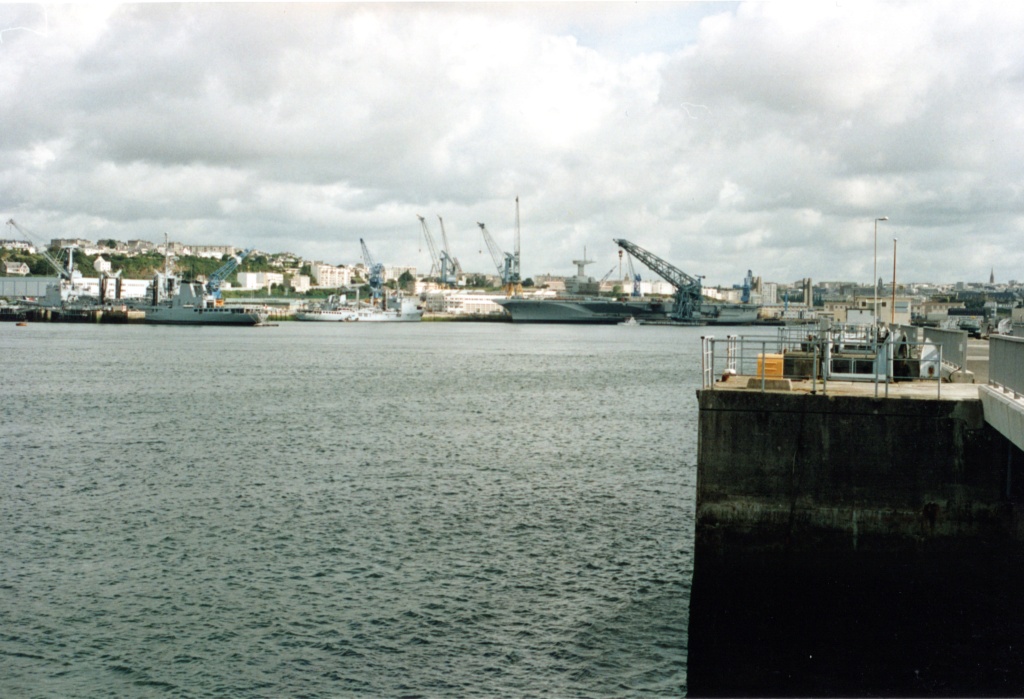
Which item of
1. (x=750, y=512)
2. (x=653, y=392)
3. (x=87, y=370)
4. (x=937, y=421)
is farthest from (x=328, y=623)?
(x=87, y=370)

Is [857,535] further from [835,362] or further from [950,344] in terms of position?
[950,344]

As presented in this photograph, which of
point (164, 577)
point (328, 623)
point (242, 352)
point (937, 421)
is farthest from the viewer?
point (242, 352)

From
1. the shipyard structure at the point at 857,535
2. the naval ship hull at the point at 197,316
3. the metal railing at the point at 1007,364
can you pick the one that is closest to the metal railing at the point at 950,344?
the metal railing at the point at 1007,364

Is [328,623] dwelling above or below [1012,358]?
below

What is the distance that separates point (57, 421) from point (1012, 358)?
37236 mm

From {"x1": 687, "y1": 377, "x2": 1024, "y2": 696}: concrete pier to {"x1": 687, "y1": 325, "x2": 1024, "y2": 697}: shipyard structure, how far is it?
0.02 meters

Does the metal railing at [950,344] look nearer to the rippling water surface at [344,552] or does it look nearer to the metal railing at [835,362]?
the metal railing at [835,362]

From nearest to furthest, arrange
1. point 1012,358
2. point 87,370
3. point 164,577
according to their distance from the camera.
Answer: point 1012,358
point 164,577
point 87,370

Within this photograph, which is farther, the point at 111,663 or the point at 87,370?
the point at 87,370

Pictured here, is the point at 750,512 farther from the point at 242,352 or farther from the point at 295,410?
the point at 242,352

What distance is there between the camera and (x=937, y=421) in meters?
14.0

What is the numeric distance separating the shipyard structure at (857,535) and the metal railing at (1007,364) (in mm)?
64

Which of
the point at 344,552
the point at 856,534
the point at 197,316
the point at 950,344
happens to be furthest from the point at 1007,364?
the point at 197,316

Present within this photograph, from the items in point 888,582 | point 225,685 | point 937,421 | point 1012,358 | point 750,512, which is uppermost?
point 1012,358
